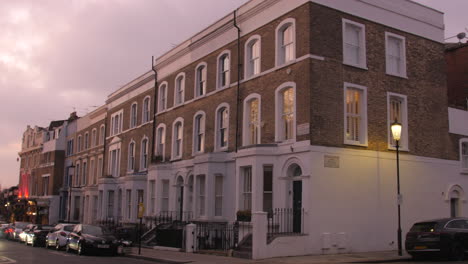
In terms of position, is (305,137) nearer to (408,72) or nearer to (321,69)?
(321,69)

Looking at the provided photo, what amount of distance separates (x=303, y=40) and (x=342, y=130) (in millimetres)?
4210

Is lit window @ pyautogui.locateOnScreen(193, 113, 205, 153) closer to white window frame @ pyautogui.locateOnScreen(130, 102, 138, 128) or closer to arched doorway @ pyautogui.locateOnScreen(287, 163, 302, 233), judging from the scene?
arched doorway @ pyautogui.locateOnScreen(287, 163, 302, 233)

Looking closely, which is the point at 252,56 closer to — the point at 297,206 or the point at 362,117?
the point at 362,117

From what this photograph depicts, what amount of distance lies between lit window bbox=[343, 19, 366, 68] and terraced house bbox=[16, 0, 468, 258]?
0.20ft

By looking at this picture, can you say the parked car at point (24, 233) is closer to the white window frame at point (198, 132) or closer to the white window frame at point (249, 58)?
the white window frame at point (198, 132)

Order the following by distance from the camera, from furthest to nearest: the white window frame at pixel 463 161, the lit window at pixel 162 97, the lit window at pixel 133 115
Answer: the lit window at pixel 133 115, the lit window at pixel 162 97, the white window frame at pixel 463 161

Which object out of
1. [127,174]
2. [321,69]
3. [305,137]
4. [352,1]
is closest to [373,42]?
[352,1]

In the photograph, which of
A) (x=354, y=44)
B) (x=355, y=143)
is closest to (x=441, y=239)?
(x=355, y=143)

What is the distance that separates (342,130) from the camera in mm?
22391

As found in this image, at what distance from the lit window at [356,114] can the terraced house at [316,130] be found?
0.05 metres

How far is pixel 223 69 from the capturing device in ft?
94.5

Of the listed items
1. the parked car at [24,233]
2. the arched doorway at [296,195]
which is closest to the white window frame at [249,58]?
the arched doorway at [296,195]

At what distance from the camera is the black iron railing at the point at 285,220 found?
21.7 meters

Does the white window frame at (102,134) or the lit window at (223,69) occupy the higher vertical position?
the lit window at (223,69)
